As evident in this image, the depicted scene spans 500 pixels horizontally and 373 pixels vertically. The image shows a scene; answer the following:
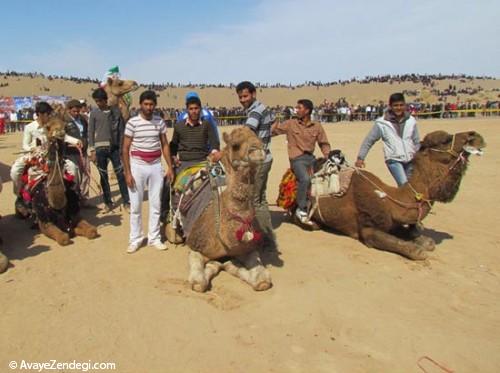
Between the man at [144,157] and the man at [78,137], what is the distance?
2032 millimetres

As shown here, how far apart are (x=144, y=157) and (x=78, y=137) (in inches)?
128

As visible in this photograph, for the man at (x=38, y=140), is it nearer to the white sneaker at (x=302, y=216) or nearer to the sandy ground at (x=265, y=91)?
the white sneaker at (x=302, y=216)

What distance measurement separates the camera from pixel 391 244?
19.4 feet

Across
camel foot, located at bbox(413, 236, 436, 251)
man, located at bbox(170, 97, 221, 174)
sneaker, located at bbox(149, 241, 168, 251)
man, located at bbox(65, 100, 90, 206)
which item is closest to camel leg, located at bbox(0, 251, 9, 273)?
sneaker, located at bbox(149, 241, 168, 251)

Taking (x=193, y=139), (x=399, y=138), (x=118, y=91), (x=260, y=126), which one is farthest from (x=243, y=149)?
(x=118, y=91)

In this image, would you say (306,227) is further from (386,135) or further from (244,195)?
(244,195)

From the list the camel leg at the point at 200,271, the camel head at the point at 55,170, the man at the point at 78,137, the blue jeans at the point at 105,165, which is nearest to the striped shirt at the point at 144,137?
the camel head at the point at 55,170

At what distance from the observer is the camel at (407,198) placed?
223 inches

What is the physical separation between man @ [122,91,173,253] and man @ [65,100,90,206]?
2.03 m

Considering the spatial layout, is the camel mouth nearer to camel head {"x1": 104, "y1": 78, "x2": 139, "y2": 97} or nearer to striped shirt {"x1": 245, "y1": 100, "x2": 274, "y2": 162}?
striped shirt {"x1": 245, "y1": 100, "x2": 274, "y2": 162}

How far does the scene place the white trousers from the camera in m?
5.75

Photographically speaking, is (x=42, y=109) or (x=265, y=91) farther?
(x=265, y=91)

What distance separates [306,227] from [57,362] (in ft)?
14.6

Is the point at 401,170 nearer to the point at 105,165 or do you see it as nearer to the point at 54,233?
the point at 54,233
